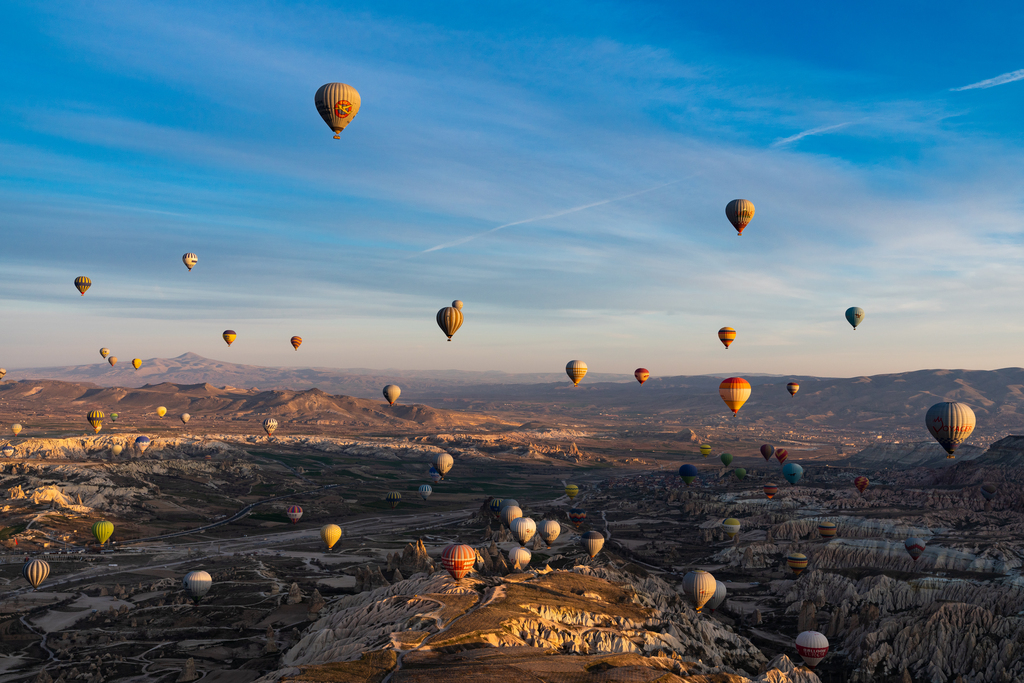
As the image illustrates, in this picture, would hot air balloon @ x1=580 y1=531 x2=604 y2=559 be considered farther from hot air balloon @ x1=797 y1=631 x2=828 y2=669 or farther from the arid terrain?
hot air balloon @ x1=797 y1=631 x2=828 y2=669

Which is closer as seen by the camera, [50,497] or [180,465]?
[50,497]

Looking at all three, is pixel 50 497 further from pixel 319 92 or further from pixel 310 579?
pixel 319 92

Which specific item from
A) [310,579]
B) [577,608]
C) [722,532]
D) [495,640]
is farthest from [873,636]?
[310,579]

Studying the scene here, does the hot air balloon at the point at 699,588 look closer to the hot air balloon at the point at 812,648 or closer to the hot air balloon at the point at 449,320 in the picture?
the hot air balloon at the point at 812,648

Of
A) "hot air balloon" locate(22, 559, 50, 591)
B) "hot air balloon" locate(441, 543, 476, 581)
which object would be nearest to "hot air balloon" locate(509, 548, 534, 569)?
"hot air balloon" locate(441, 543, 476, 581)

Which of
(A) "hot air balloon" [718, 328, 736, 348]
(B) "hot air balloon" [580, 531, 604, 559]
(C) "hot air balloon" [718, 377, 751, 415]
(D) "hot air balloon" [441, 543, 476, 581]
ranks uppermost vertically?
(A) "hot air balloon" [718, 328, 736, 348]
